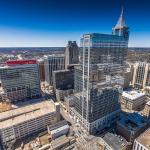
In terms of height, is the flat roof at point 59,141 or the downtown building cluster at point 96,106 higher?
the downtown building cluster at point 96,106

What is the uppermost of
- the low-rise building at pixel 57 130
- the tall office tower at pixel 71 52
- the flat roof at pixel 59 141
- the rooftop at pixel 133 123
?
the tall office tower at pixel 71 52

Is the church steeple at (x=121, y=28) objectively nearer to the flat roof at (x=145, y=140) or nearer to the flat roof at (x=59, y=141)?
the flat roof at (x=145, y=140)

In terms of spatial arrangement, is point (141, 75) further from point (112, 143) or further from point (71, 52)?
point (112, 143)

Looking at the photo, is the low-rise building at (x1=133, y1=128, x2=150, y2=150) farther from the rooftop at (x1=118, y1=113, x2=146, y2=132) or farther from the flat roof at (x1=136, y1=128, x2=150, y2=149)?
the rooftop at (x1=118, y1=113, x2=146, y2=132)

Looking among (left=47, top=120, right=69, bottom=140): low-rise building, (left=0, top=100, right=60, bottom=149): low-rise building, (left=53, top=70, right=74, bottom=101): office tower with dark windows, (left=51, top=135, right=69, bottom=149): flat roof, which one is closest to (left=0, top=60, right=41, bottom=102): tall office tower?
(left=53, top=70, right=74, bottom=101): office tower with dark windows

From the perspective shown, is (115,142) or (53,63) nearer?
(115,142)

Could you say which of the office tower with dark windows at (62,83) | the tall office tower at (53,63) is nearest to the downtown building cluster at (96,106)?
the office tower with dark windows at (62,83)

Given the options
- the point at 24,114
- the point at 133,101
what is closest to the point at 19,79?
the point at 24,114

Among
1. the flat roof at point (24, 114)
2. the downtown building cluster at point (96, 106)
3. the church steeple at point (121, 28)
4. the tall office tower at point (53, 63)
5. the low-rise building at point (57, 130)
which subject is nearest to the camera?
the downtown building cluster at point (96, 106)
